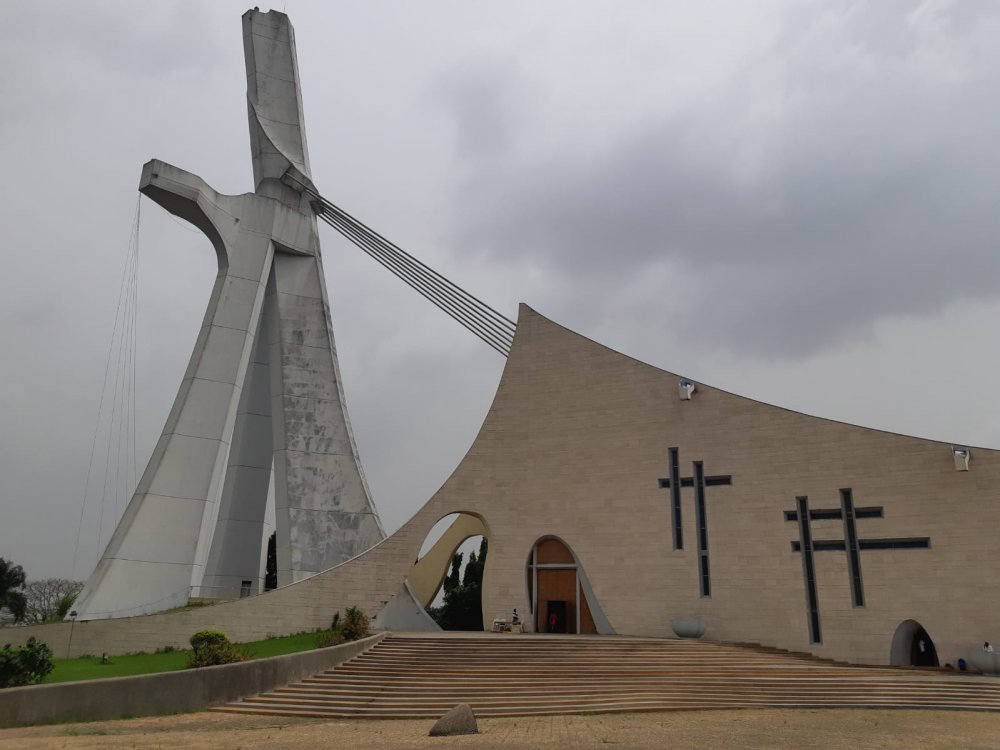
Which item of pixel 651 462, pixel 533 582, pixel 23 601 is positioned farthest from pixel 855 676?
pixel 23 601

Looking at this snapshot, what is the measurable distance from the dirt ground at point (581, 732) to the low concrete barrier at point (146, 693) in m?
0.32

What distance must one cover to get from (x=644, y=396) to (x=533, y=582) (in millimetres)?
5215

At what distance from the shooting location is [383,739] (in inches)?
315

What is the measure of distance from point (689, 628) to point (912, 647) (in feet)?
14.5

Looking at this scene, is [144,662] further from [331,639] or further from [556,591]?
[556,591]

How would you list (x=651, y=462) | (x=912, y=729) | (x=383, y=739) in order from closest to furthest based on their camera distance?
(x=383, y=739) < (x=912, y=729) < (x=651, y=462)

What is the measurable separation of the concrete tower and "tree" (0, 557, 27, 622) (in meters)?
21.4

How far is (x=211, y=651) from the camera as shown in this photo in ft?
37.8

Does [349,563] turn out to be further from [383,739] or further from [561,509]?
[383,739]

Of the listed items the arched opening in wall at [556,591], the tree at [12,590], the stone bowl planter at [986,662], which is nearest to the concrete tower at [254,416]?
the arched opening in wall at [556,591]

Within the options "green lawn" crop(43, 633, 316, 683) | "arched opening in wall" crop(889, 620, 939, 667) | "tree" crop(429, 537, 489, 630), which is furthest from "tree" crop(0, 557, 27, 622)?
"arched opening in wall" crop(889, 620, 939, 667)

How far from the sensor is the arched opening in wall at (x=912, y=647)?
47.9 ft

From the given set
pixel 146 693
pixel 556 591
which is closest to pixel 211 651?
pixel 146 693

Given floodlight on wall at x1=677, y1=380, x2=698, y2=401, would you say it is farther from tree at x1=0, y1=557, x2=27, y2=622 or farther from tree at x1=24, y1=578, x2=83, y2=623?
tree at x1=24, y1=578, x2=83, y2=623
